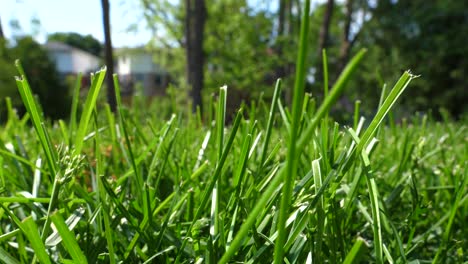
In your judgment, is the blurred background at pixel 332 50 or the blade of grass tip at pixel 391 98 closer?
the blade of grass tip at pixel 391 98

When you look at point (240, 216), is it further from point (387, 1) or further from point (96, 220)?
point (387, 1)

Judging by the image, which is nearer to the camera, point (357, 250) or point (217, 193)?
point (357, 250)

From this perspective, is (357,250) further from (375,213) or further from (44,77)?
(44,77)

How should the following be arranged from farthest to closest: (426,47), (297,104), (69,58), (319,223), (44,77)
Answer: (69,58) < (426,47) < (44,77) < (319,223) < (297,104)

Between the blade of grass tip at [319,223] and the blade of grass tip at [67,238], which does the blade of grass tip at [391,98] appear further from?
the blade of grass tip at [67,238]

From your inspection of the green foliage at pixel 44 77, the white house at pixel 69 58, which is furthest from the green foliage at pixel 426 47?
the white house at pixel 69 58

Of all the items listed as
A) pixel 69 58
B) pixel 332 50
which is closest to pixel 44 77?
pixel 332 50

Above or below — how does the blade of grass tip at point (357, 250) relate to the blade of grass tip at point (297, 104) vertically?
below

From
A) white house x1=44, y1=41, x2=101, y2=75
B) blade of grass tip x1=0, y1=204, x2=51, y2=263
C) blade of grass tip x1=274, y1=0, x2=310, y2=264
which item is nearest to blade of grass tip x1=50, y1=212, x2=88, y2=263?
blade of grass tip x1=0, y1=204, x2=51, y2=263

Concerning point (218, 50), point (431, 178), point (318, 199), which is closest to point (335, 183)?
point (318, 199)

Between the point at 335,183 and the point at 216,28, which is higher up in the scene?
the point at 216,28

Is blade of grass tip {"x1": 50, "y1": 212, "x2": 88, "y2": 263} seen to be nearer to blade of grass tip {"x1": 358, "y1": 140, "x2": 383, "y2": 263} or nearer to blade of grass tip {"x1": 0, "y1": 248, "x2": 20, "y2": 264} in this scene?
blade of grass tip {"x1": 0, "y1": 248, "x2": 20, "y2": 264}
